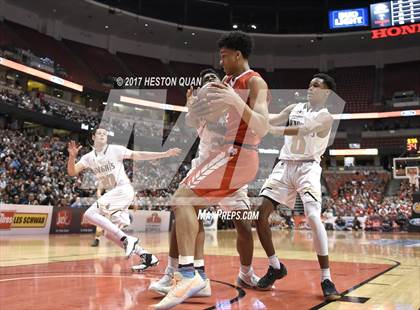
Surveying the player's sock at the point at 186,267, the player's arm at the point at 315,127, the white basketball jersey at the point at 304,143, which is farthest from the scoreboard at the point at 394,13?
the player's sock at the point at 186,267

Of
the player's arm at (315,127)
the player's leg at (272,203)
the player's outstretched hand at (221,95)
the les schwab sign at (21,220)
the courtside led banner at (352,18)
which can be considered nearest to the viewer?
the player's outstretched hand at (221,95)

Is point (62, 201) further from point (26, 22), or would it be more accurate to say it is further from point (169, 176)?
point (26, 22)

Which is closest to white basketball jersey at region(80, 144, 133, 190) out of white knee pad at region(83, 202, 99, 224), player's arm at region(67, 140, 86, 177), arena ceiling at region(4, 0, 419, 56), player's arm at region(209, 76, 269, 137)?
player's arm at region(67, 140, 86, 177)

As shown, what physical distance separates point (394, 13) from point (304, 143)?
30816 millimetres

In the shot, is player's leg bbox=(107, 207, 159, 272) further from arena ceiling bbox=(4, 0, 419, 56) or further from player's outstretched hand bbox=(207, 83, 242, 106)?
arena ceiling bbox=(4, 0, 419, 56)

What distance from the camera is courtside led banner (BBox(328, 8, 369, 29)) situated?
33759mm

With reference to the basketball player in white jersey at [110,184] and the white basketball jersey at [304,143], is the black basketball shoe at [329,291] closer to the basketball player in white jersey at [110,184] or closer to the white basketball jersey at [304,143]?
the white basketball jersey at [304,143]

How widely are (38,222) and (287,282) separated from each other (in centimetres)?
1235

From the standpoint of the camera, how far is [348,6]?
36.6 metres

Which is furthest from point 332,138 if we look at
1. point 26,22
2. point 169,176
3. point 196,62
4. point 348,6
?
point 26,22

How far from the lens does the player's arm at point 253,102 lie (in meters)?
3.07

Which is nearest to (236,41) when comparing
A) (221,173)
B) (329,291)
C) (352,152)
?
(221,173)

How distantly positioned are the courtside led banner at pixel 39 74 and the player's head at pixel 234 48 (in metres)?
24.2

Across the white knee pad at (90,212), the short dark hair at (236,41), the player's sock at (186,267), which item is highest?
the short dark hair at (236,41)
